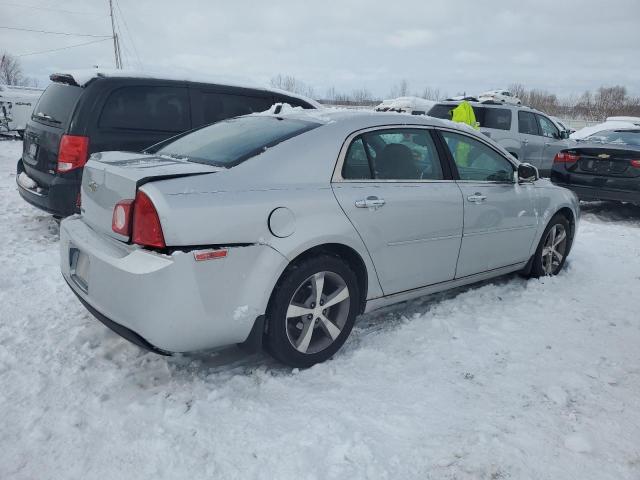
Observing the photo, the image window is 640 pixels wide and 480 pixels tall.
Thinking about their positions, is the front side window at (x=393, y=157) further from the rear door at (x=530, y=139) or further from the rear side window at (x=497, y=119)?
the rear door at (x=530, y=139)

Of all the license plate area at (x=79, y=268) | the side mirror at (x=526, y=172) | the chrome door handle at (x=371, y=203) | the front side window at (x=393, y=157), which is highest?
the front side window at (x=393, y=157)

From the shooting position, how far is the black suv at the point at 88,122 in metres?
4.65

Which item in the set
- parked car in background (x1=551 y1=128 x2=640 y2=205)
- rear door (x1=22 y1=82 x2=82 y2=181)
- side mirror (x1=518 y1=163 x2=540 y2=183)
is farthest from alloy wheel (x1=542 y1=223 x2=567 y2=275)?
rear door (x1=22 y1=82 x2=82 y2=181)

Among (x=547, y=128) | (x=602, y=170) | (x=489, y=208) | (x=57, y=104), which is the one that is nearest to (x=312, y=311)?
(x=489, y=208)

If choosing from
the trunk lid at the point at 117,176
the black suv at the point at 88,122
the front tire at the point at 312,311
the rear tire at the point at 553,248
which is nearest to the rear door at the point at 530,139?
the rear tire at the point at 553,248

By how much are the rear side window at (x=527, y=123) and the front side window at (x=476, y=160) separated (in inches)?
288

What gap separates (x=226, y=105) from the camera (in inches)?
233

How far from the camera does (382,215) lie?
3066mm

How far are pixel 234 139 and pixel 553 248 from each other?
335 centimetres

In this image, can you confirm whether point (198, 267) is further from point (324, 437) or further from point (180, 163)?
point (324, 437)

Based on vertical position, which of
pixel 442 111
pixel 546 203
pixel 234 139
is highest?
pixel 442 111

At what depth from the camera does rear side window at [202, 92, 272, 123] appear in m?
5.75

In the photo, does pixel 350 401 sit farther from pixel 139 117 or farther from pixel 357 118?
pixel 139 117

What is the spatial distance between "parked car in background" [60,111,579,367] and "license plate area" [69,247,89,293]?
0.02 m
